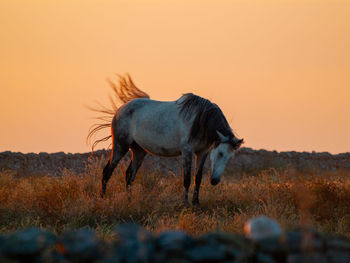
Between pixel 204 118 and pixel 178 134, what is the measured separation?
Result: 2.15 ft

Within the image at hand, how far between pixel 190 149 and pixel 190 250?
5646 mm

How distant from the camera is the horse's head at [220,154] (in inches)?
316

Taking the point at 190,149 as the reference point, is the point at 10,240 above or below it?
below

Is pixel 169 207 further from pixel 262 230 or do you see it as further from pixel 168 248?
pixel 168 248

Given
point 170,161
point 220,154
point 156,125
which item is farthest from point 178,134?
point 170,161

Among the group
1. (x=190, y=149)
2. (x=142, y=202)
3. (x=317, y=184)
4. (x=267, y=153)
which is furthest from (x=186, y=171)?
(x=267, y=153)

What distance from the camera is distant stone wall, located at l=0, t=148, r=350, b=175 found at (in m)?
18.0

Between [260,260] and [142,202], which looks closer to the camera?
[260,260]

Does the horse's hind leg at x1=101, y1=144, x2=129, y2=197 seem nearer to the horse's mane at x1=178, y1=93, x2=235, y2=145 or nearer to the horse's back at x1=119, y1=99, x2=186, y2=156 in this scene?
the horse's back at x1=119, y1=99, x2=186, y2=156

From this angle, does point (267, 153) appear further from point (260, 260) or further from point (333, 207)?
point (260, 260)

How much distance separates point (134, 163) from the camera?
995cm

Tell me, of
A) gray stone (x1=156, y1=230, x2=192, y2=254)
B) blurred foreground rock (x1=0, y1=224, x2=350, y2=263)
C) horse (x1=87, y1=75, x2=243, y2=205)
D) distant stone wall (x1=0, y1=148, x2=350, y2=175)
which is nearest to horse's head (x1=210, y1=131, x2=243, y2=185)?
horse (x1=87, y1=75, x2=243, y2=205)

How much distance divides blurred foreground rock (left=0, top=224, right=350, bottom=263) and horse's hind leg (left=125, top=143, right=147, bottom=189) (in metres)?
6.50

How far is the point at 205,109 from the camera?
8.73m
